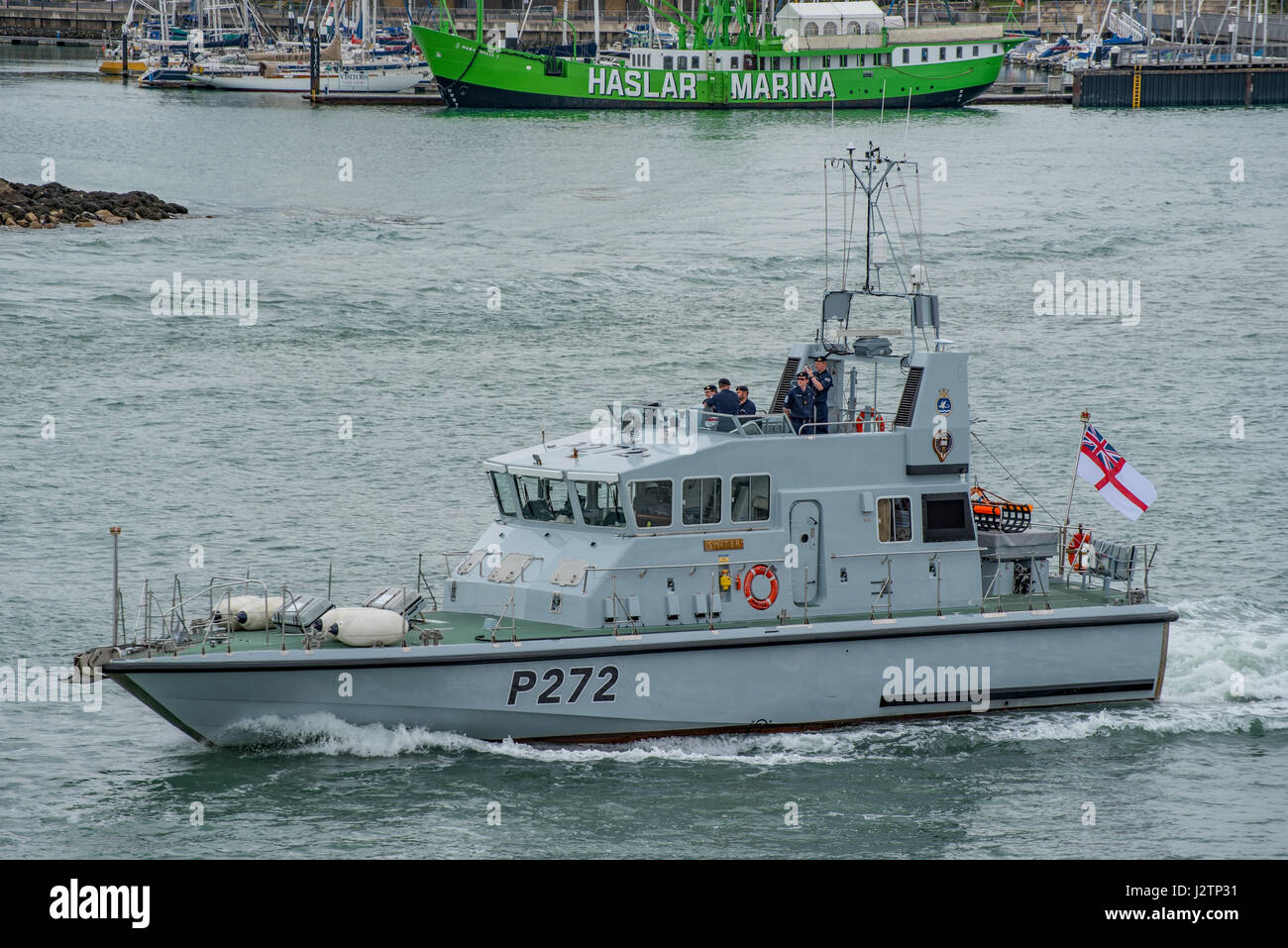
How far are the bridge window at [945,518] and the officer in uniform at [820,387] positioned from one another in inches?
65.2

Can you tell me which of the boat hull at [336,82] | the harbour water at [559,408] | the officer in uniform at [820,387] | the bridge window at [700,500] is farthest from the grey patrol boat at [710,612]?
the boat hull at [336,82]

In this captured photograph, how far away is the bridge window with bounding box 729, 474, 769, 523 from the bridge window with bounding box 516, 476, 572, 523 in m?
2.07

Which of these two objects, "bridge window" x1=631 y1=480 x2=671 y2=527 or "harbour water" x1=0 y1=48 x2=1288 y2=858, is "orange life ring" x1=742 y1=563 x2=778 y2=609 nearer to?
"bridge window" x1=631 y1=480 x2=671 y2=527

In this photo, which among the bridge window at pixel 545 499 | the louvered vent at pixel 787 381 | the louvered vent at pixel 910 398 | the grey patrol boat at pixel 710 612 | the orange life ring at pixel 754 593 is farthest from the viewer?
the louvered vent at pixel 787 381

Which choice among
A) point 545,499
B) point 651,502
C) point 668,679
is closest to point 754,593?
point 668,679

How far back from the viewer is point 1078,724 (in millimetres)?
20344

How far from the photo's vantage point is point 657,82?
3819 inches

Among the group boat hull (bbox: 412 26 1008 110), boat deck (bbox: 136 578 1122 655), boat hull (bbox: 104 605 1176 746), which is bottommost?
boat hull (bbox: 104 605 1176 746)

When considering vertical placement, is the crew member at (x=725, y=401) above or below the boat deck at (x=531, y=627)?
above

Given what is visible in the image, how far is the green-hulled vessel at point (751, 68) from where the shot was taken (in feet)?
316

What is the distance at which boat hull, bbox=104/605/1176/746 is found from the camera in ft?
59.9

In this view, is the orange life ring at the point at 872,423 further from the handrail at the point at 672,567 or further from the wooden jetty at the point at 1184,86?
the wooden jetty at the point at 1184,86

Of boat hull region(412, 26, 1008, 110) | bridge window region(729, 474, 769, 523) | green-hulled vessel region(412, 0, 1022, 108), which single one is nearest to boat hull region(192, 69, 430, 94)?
green-hulled vessel region(412, 0, 1022, 108)

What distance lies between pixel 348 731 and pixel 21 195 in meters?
45.3
